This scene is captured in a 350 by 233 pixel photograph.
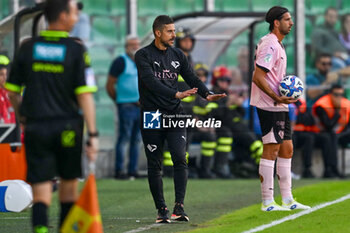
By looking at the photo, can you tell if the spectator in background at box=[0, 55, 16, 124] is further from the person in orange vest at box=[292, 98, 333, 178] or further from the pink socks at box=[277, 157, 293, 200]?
the person in orange vest at box=[292, 98, 333, 178]

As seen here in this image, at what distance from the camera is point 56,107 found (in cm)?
771

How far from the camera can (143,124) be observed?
427 inches

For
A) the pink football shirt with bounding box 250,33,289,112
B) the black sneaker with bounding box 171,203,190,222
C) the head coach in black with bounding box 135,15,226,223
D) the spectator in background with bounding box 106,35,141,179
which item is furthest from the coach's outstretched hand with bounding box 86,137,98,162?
the spectator in background with bounding box 106,35,141,179

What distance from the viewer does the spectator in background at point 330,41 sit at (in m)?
20.0

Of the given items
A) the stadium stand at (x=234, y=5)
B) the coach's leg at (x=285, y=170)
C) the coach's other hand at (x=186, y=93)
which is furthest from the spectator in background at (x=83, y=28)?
the coach's other hand at (x=186, y=93)

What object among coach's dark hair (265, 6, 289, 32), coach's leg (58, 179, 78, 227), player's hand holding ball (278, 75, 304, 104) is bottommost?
coach's leg (58, 179, 78, 227)

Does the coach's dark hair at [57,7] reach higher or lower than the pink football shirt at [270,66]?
higher

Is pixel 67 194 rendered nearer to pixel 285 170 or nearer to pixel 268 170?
pixel 268 170

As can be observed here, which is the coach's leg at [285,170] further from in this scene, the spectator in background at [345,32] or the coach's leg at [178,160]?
the spectator in background at [345,32]

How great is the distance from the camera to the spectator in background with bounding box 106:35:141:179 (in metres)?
17.5

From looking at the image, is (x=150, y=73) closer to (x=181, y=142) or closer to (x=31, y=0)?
(x=181, y=142)

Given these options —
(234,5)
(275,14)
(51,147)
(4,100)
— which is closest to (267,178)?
(275,14)

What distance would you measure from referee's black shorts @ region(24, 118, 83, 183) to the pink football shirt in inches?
142

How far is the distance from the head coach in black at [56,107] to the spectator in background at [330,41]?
42.0 feet
